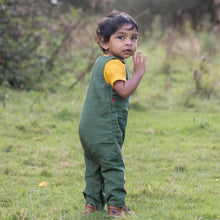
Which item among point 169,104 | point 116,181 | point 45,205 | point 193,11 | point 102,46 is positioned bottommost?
point 45,205

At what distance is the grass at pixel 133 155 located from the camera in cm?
346

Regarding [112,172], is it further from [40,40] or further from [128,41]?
[40,40]

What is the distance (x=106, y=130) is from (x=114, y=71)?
440mm

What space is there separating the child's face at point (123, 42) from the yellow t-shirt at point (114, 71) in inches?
3.9

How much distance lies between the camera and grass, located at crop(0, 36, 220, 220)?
3461mm

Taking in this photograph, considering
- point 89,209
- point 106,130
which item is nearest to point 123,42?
point 106,130

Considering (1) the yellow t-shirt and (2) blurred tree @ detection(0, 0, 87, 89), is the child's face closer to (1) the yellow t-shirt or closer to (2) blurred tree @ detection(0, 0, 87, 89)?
(1) the yellow t-shirt

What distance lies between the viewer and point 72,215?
322 centimetres

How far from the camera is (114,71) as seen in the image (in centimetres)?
298

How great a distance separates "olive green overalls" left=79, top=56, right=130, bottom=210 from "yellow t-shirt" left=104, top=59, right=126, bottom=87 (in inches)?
1.4

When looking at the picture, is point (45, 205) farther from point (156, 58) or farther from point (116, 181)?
point (156, 58)

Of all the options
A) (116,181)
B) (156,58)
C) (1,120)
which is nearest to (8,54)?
(1,120)

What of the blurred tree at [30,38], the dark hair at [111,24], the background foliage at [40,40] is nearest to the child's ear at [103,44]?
the dark hair at [111,24]

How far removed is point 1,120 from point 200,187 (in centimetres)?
362
